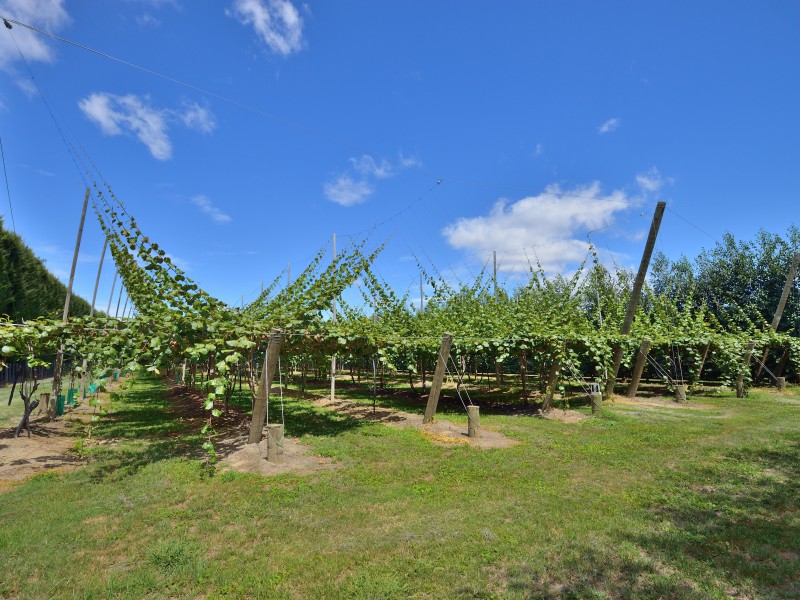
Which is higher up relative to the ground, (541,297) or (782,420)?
(541,297)

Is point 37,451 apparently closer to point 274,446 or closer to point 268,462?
point 268,462

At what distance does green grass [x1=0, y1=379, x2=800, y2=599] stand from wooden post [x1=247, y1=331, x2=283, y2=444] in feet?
4.47

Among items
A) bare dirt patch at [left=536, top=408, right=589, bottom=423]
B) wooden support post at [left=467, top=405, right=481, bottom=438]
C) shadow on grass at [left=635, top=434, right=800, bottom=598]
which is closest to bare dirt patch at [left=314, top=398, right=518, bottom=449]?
wooden support post at [left=467, top=405, right=481, bottom=438]

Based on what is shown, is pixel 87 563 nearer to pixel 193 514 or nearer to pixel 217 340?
pixel 193 514

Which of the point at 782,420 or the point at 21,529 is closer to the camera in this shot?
the point at 21,529

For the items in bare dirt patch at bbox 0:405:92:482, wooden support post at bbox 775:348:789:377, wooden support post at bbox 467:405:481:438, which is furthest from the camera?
wooden support post at bbox 775:348:789:377

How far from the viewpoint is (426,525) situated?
4.86 meters

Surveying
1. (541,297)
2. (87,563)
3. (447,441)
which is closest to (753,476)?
(447,441)

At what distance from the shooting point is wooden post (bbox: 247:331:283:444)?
8586 mm

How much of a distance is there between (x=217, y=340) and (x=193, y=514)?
3205 mm

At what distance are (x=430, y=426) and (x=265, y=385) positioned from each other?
474cm

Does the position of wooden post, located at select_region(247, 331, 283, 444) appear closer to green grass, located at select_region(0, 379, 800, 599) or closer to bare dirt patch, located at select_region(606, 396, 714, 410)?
green grass, located at select_region(0, 379, 800, 599)

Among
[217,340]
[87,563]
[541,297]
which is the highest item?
[541,297]

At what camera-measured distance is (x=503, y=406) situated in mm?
15227
